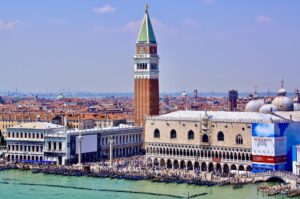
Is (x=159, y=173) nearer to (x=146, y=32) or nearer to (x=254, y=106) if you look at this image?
(x=254, y=106)

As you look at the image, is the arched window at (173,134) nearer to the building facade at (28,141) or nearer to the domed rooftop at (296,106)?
the building facade at (28,141)

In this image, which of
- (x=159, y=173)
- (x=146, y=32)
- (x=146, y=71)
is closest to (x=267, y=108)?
(x=159, y=173)

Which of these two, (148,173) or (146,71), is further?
(146,71)

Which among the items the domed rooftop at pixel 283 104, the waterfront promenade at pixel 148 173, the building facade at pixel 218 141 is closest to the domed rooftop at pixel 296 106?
the domed rooftop at pixel 283 104

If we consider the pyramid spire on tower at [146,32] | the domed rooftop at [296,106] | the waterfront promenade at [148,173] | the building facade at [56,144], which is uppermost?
the pyramid spire on tower at [146,32]

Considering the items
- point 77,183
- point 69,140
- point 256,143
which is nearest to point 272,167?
point 256,143

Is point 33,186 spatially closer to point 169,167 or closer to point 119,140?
point 169,167
